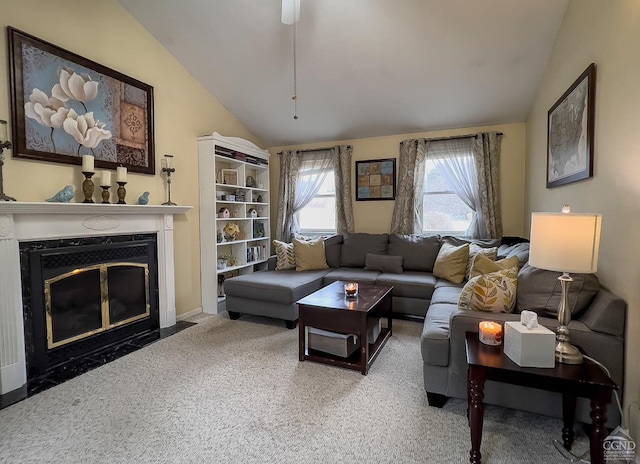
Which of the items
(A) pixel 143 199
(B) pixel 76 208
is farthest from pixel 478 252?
(B) pixel 76 208

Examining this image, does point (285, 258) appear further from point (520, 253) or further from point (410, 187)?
point (520, 253)

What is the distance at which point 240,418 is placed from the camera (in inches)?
72.2

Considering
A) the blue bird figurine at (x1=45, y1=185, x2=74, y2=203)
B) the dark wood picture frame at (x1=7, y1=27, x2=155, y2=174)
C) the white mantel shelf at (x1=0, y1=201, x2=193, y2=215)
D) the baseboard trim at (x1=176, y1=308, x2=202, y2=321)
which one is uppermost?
the dark wood picture frame at (x1=7, y1=27, x2=155, y2=174)

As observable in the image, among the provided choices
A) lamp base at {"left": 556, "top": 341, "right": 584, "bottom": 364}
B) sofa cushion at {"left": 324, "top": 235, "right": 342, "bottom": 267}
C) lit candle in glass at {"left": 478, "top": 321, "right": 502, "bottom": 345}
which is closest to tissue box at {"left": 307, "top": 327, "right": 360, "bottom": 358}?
lit candle in glass at {"left": 478, "top": 321, "right": 502, "bottom": 345}

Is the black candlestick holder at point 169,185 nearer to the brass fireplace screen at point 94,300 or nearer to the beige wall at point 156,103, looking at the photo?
the beige wall at point 156,103

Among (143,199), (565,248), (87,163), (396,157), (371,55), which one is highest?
(371,55)

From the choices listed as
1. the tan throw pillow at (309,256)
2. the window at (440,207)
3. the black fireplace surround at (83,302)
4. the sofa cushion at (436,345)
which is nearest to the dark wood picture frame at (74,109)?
the black fireplace surround at (83,302)

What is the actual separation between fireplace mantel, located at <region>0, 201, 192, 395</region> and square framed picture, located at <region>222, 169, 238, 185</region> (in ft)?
4.29

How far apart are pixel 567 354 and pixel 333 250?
121 inches

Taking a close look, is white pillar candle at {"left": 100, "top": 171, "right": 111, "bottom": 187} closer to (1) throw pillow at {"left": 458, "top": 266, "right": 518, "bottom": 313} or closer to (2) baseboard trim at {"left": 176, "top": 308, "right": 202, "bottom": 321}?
(2) baseboard trim at {"left": 176, "top": 308, "right": 202, "bottom": 321}

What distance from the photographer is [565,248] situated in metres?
1.40

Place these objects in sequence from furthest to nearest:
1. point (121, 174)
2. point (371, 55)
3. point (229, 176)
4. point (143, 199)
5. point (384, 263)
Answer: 1. point (229, 176)
2. point (384, 263)
3. point (371, 55)
4. point (143, 199)
5. point (121, 174)

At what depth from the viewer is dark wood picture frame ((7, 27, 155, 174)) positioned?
7.45 ft

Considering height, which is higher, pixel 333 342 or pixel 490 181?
pixel 490 181
